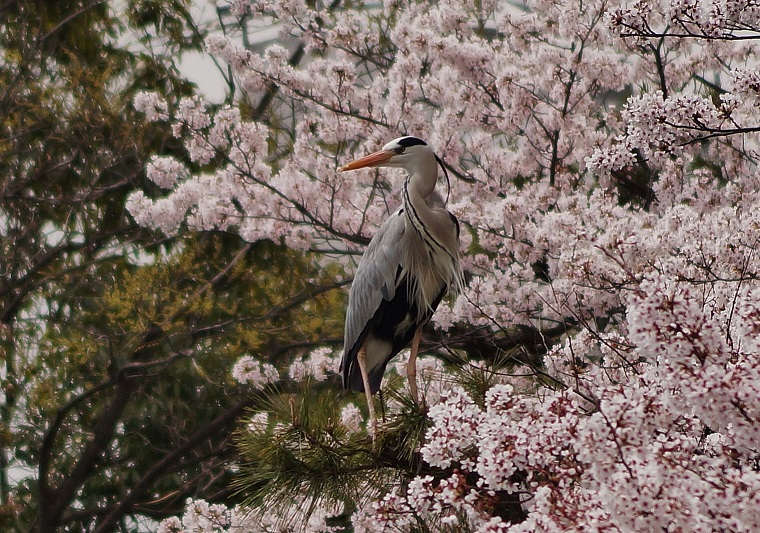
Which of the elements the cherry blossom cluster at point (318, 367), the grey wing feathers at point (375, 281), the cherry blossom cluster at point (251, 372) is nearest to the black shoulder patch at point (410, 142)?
the grey wing feathers at point (375, 281)

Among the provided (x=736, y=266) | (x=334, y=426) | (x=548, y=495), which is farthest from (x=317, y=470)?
(x=736, y=266)

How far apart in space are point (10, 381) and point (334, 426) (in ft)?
11.8

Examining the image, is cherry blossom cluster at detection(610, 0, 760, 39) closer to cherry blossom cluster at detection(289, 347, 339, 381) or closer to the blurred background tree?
cherry blossom cluster at detection(289, 347, 339, 381)

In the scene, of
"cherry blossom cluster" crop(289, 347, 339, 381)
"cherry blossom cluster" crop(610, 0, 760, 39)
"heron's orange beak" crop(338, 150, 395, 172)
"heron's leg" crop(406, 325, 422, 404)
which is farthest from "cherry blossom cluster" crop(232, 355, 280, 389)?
"cherry blossom cluster" crop(610, 0, 760, 39)

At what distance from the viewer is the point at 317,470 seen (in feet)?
8.90

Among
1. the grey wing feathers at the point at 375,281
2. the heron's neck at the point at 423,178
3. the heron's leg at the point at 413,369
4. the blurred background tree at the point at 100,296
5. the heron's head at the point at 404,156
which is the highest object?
the blurred background tree at the point at 100,296

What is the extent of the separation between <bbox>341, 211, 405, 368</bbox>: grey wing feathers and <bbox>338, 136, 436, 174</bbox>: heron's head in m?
0.17

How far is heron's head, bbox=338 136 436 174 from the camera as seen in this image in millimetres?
3475

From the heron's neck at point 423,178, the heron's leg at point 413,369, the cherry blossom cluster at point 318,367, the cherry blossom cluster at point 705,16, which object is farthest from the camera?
the cherry blossom cluster at point 318,367

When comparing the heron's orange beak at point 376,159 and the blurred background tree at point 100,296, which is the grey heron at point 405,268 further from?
the blurred background tree at point 100,296

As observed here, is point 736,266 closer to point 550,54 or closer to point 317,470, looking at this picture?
point 317,470

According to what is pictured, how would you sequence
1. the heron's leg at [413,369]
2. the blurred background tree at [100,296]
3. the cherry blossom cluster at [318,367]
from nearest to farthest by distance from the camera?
the heron's leg at [413,369] → the cherry blossom cluster at [318,367] → the blurred background tree at [100,296]

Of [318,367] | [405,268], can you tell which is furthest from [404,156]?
[318,367]

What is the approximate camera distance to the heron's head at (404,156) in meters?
3.47
